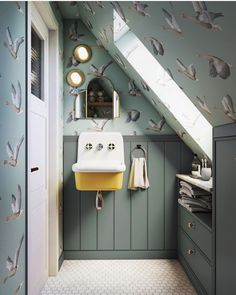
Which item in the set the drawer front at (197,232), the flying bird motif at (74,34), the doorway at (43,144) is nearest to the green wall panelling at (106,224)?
the doorway at (43,144)

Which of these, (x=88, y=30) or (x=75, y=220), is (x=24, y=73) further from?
Result: (x=75, y=220)

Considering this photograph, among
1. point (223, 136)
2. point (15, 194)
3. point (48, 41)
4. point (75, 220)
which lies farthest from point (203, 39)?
point (75, 220)

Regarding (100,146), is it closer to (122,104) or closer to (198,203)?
(122,104)

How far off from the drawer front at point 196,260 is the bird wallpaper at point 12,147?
118 cm

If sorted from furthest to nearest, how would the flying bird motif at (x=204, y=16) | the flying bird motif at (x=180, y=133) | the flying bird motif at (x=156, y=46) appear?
the flying bird motif at (x=180, y=133), the flying bird motif at (x=156, y=46), the flying bird motif at (x=204, y=16)

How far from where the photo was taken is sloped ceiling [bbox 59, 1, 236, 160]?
42.1 inches

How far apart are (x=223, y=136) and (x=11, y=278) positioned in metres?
1.33

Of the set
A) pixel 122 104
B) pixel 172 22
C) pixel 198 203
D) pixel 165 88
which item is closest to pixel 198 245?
pixel 198 203

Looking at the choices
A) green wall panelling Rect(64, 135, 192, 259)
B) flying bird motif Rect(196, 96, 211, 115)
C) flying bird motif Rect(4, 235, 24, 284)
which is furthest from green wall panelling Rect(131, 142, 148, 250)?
flying bird motif Rect(4, 235, 24, 284)

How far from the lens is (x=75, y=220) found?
292 centimetres

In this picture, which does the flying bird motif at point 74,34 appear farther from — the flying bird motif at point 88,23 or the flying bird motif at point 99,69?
the flying bird motif at point 99,69

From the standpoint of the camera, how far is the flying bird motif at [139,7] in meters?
1.46

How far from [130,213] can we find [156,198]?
0.98 feet

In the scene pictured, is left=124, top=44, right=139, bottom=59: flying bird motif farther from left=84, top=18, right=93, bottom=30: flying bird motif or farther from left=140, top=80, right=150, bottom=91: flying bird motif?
left=84, top=18, right=93, bottom=30: flying bird motif
